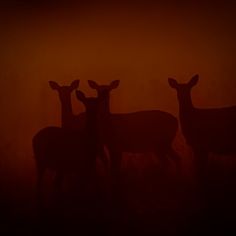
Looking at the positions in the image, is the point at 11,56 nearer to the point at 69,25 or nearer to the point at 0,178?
the point at 69,25

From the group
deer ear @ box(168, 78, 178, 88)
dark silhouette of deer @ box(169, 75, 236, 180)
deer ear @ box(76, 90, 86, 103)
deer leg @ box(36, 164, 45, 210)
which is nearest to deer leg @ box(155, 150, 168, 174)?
dark silhouette of deer @ box(169, 75, 236, 180)

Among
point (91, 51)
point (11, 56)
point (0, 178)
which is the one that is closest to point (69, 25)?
point (91, 51)

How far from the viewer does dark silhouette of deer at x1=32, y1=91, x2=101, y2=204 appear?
2008 mm

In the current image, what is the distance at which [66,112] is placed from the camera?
2.08m

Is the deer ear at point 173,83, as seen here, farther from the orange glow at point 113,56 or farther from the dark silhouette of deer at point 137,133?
the dark silhouette of deer at point 137,133

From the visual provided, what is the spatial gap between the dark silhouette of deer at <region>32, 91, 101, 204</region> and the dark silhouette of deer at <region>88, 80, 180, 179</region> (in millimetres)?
67

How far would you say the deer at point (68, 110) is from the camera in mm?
2057

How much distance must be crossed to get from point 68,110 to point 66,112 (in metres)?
0.02

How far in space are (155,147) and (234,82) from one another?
2.05 ft

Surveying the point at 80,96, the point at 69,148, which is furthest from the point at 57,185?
the point at 80,96

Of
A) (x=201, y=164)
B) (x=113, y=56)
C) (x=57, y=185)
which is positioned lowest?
(x=57, y=185)

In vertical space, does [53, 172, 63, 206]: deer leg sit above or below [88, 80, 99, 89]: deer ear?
below

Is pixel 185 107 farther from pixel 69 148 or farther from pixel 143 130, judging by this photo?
pixel 69 148

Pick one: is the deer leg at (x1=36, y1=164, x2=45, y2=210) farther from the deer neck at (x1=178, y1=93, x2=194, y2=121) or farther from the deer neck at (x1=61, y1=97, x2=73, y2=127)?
the deer neck at (x1=178, y1=93, x2=194, y2=121)
